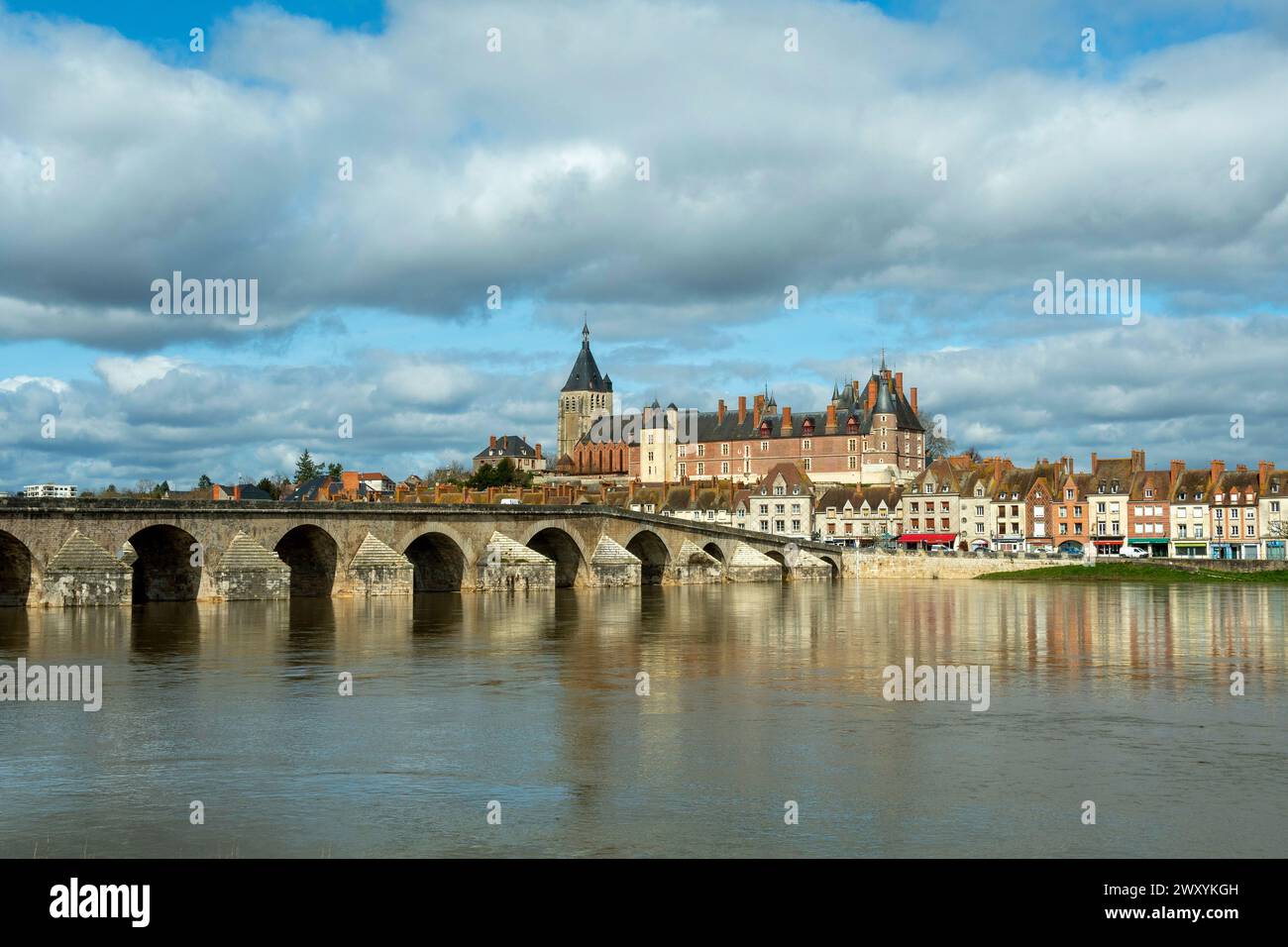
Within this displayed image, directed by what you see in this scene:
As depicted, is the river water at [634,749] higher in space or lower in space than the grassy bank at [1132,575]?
higher

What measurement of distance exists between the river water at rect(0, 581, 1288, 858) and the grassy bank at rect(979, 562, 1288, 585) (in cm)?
4303

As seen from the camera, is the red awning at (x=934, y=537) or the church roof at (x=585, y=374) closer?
the red awning at (x=934, y=537)

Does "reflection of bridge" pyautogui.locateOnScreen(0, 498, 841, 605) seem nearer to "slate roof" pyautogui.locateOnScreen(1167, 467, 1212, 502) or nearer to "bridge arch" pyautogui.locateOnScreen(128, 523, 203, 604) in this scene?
"bridge arch" pyautogui.locateOnScreen(128, 523, 203, 604)

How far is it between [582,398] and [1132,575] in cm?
10802

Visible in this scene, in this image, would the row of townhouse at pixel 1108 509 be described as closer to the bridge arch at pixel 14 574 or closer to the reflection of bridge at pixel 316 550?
the reflection of bridge at pixel 316 550

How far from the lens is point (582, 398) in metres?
177

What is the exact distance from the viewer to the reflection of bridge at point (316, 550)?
1662 inches

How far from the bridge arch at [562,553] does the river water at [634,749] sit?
28929 millimetres

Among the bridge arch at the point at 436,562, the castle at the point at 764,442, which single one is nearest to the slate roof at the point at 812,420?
the castle at the point at 764,442

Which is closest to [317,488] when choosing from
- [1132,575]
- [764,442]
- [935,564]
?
[764,442]

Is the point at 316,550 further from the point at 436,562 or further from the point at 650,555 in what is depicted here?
the point at 650,555

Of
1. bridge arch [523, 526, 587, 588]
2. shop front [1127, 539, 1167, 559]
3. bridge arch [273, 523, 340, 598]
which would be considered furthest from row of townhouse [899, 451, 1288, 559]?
bridge arch [273, 523, 340, 598]

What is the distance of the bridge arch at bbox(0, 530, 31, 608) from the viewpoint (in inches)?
1679
